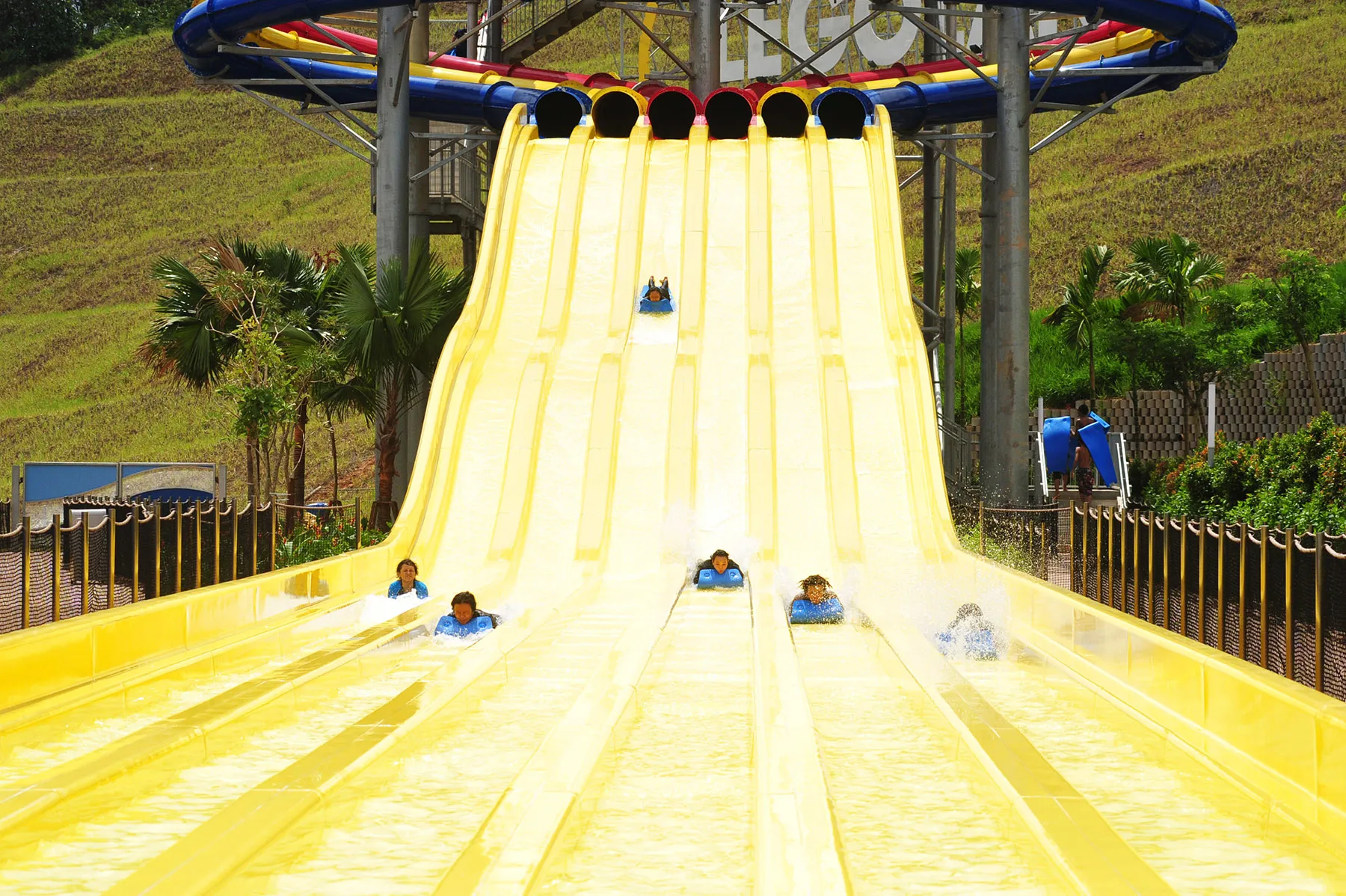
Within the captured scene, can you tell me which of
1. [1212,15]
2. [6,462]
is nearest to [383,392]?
[1212,15]

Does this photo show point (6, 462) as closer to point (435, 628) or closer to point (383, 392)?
point (383, 392)

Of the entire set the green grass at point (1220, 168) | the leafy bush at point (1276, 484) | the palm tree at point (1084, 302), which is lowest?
the leafy bush at point (1276, 484)

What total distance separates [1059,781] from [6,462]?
36037 mm

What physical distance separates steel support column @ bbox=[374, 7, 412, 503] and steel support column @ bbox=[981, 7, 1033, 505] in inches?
273

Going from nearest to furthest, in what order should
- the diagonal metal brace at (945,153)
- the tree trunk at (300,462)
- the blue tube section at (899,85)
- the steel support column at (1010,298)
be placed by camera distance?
the blue tube section at (899,85)
the steel support column at (1010,298)
the tree trunk at (300,462)
the diagonal metal brace at (945,153)

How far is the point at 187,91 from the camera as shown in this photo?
228 feet

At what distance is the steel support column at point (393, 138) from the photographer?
15266 millimetres

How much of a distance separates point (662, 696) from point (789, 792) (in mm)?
1892

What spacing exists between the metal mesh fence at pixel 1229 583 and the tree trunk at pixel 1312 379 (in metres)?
11.6

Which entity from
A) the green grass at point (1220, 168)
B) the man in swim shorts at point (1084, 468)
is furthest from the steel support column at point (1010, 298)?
the green grass at point (1220, 168)

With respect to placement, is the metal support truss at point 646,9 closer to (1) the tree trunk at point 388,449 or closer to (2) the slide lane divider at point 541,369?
(2) the slide lane divider at point 541,369

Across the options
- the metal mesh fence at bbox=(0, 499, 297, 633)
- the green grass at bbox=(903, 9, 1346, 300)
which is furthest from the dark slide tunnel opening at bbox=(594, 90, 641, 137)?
the green grass at bbox=(903, 9, 1346, 300)

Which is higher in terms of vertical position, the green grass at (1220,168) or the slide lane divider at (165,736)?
the green grass at (1220,168)

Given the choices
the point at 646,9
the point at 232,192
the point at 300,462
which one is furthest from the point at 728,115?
the point at 232,192
